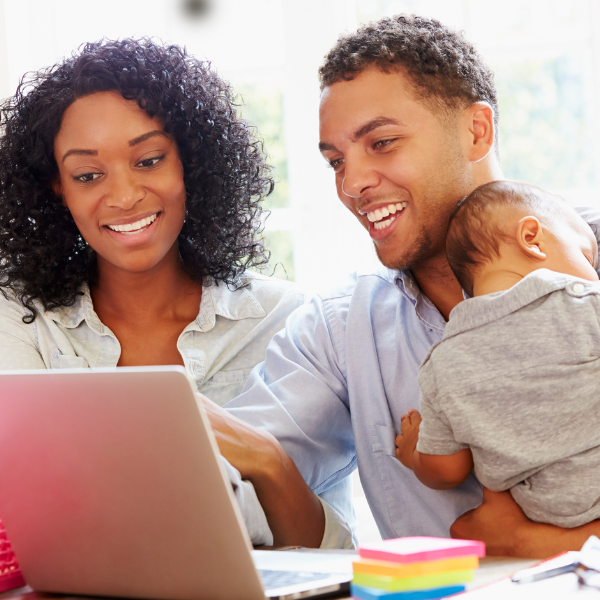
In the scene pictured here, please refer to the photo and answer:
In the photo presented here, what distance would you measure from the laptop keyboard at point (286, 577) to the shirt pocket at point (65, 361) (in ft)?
3.43

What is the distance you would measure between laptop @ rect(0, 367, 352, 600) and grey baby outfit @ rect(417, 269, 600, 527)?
327 mm

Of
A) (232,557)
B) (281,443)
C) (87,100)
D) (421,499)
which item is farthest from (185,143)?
(232,557)

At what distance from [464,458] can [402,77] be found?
818 mm

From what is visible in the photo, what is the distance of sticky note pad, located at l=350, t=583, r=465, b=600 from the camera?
2.37 feet

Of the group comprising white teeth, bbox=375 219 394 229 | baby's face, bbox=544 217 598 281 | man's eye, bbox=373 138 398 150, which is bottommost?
baby's face, bbox=544 217 598 281

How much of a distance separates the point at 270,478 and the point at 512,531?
0.42 m

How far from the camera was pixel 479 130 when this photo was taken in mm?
1652

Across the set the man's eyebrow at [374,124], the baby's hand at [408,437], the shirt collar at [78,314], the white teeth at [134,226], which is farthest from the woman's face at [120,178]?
the baby's hand at [408,437]

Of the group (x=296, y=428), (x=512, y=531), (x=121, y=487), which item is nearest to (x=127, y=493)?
(x=121, y=487)

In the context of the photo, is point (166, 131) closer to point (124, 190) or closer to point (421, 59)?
point (124, 190)

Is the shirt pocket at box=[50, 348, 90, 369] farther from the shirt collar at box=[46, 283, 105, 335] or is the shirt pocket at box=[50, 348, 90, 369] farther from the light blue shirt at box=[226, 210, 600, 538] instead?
the light blue shirt at box=[226, 210, 600, 538]

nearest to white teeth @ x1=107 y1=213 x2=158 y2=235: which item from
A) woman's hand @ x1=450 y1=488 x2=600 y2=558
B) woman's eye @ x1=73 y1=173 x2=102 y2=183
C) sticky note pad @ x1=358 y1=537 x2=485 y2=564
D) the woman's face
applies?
the woman's face

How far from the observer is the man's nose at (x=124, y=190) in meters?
1.76

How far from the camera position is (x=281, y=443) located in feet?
4.95
